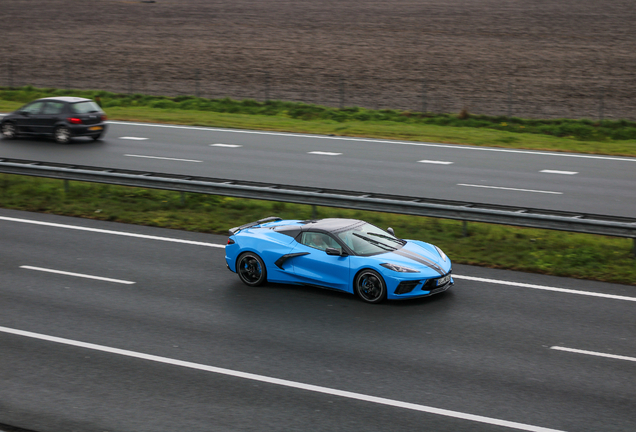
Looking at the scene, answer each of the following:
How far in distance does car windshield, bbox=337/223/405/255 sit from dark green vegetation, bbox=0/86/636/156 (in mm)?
15435

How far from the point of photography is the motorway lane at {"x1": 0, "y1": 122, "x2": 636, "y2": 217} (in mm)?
19078

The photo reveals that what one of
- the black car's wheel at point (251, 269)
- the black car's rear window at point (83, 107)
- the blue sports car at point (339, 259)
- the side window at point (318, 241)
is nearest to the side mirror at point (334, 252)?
the blue sports car at point (339, 259)

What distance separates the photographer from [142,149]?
2486cm

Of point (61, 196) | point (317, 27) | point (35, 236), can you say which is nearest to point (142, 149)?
point (61, 196)

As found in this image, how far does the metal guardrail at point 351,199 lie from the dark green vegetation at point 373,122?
38.9 feet

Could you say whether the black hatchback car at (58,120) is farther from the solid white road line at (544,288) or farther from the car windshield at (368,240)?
the solid white road line at (544,288)

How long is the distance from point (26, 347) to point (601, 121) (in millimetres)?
24369

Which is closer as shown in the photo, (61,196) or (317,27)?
(61,196)

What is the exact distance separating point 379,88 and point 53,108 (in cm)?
1578

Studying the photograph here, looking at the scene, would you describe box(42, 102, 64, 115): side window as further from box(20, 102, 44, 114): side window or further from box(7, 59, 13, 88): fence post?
box(7, 59, 13, 88): fence post

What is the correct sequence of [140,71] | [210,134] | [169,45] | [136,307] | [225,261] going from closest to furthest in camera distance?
[136,307]
[225,261]
[210,134]
[140,71]
[169,45]

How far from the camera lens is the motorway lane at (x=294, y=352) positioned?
26.5 feet

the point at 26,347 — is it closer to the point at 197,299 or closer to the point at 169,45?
the point at 197,299

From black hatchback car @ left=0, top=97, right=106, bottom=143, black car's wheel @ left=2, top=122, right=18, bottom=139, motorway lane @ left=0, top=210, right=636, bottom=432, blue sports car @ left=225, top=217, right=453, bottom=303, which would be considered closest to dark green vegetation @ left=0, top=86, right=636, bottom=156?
black hatchback car @ left=0, top=97, right=106, bottom=143
